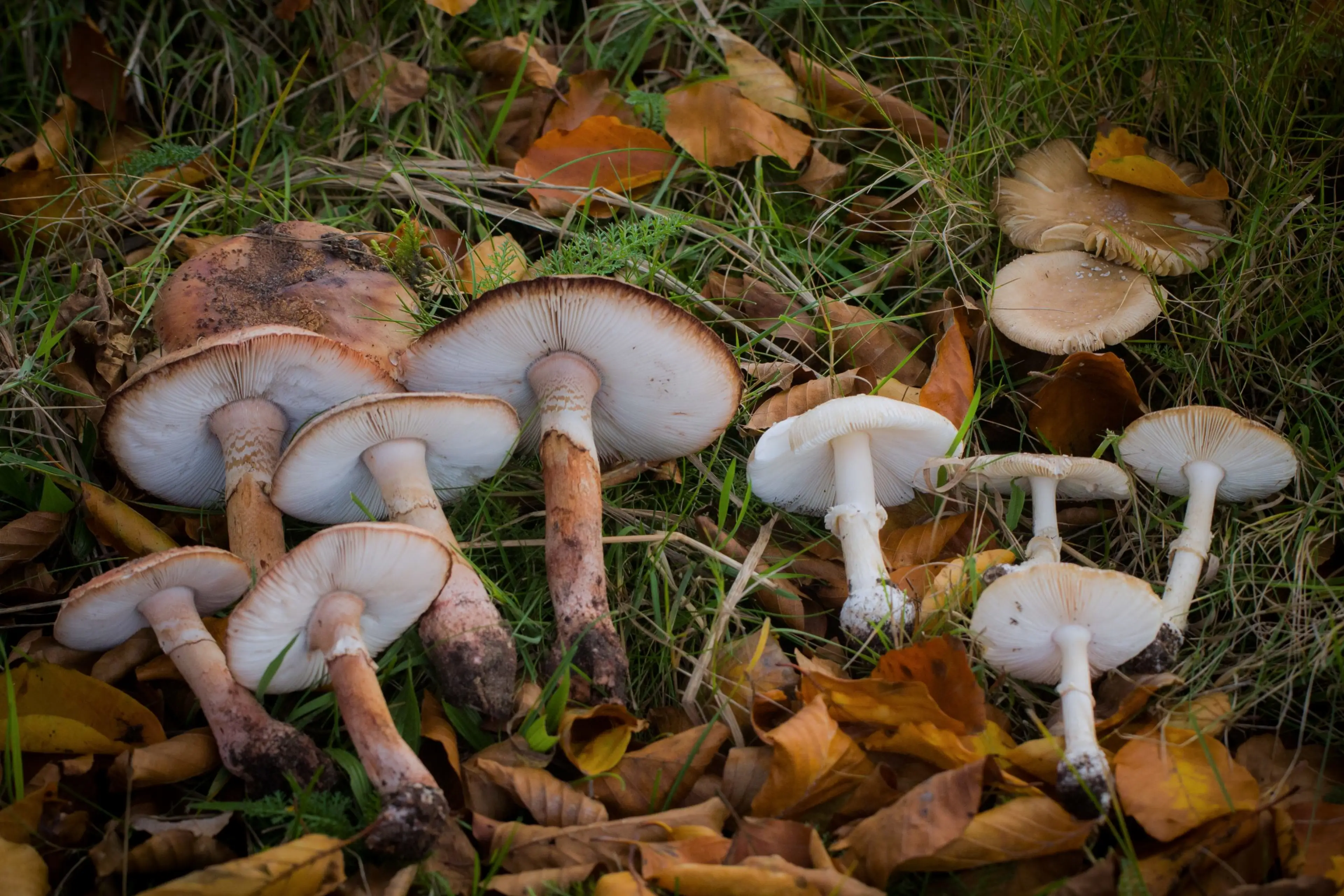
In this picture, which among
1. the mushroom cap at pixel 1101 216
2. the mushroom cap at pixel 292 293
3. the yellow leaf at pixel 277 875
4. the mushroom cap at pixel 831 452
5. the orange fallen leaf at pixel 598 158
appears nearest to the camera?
the yellow leaf at pixel 277 875

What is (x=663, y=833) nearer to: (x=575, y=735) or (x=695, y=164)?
(x=575, y=735)

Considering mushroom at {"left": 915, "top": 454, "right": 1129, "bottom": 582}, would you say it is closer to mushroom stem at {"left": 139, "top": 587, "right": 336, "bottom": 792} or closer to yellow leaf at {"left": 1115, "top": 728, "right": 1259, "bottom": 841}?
yellow leaf at {"left": 1115, "top": 728, "right": 1259, "bottom": 841}

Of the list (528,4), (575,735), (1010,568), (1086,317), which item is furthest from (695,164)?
(575,735)

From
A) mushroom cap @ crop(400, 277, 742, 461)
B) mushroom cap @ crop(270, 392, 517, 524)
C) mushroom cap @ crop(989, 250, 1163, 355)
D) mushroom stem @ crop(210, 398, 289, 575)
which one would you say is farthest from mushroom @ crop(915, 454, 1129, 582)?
mushroom stem @ crop(210, 398, 289, 575)

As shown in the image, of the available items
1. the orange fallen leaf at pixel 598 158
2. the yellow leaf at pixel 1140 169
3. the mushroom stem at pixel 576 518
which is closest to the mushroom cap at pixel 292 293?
the mushroom stem at pixel 576 518

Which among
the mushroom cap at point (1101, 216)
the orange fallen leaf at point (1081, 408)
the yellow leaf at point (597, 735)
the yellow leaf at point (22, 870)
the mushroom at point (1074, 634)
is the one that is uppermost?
the mushroom cap at point (1101, 216)

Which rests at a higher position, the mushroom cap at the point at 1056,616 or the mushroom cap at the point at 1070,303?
the mushroom cap at the point at 1070,303

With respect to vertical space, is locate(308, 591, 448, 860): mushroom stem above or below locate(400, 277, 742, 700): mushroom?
below

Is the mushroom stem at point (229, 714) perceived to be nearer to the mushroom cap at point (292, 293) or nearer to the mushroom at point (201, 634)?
the mushroom at point (201, 634)
